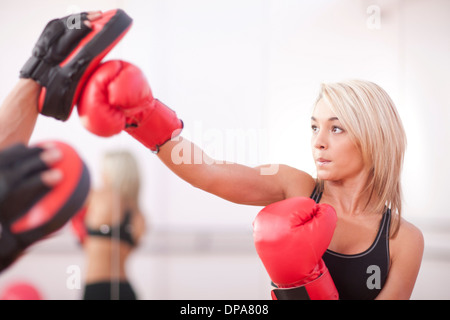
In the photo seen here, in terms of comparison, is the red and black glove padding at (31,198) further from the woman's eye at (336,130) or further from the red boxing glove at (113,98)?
the woman's eye at (336,130)

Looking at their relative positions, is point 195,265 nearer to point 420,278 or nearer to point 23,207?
point 420,278

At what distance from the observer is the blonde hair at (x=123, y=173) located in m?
2.58

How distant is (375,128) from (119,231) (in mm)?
1885

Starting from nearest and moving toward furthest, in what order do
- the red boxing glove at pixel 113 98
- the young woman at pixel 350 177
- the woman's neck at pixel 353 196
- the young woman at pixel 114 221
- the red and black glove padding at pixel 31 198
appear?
the red and black glove padding at pixel 31 198 → the red boxing glove at pixel 113 98 → the young woman at pixel 350 177 → the woman's neck at pixel 353 196 → the young woman at pixel 114 221

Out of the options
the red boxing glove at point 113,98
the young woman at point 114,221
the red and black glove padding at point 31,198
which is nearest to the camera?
the red and black glove padding at point 31,198

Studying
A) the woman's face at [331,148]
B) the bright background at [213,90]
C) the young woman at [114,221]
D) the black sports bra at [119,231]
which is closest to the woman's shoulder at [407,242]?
the woman's face at [331,148]

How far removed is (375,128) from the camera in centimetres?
101

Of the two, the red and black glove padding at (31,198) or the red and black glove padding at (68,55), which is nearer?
the red and black glove padding at (31,198)

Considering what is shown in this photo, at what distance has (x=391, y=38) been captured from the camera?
2408mm

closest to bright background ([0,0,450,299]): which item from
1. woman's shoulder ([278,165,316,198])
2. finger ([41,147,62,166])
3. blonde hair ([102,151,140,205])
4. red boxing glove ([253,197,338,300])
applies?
blonde hair ([102,151,140,205])

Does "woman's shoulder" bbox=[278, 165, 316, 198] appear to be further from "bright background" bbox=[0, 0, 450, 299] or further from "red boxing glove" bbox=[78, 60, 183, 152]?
"bright background" bbox=[0, 0, 450, 299]

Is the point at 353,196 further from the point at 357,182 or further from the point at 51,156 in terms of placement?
the point at 51,156

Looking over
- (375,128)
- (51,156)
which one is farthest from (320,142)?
(51,156)

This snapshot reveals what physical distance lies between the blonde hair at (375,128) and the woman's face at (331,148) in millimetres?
17
